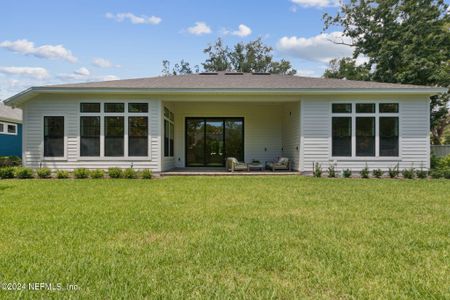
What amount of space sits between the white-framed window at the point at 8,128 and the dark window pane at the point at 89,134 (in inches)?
406

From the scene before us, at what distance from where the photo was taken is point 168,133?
13.9 m

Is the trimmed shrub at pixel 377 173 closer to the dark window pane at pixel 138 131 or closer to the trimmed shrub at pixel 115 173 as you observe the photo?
the dark window pane at pixel 138 131

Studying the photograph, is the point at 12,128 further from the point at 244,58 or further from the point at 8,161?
the point at 244,58

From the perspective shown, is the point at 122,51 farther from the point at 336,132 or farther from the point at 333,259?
the point at 333,259

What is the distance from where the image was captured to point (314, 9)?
72.3 feet

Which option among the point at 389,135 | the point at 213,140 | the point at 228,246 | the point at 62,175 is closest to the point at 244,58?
the point at 213,140

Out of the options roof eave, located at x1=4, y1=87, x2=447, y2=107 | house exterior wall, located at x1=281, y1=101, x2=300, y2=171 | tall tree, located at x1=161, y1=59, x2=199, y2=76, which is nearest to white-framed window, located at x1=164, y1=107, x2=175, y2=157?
roof eave, located at x1=4, y1=87, x2=447, y2=107

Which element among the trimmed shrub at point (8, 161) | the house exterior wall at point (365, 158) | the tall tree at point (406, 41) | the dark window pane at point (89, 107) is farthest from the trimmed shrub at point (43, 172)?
the tall tree at point (406, 41)

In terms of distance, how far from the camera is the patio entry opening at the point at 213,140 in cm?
1568

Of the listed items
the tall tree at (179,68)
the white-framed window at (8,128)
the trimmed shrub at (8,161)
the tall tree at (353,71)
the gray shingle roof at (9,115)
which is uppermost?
the tall tree at (179,68)

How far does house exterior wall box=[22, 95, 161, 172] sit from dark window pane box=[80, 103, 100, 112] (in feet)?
0.44

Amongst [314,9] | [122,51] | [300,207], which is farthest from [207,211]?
[314,9]

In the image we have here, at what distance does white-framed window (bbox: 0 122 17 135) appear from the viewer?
19409 mm

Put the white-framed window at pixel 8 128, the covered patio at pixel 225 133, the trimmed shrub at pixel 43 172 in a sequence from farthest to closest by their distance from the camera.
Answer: the white-framed window at pixel 8 128 → the covered patio at pixel 225 133 → the trimmed shrub at pixel 43 172
